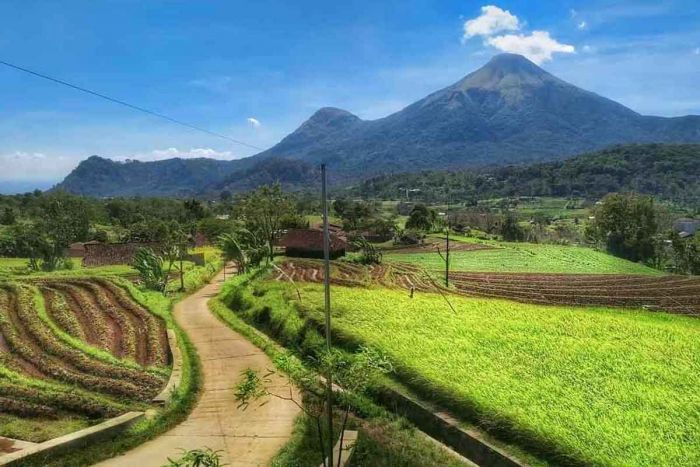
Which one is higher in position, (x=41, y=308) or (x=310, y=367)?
(x=310, y=367)

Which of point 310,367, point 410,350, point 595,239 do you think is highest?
point 310,367

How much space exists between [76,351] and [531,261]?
47693mm

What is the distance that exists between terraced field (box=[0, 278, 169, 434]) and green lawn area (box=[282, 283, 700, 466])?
496 centimetres

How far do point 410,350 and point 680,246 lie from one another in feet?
197

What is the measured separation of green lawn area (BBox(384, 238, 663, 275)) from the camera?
50269mm

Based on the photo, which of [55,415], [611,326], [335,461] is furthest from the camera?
[611,326]

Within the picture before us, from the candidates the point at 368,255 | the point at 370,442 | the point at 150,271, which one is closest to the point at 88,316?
the point at 150,271

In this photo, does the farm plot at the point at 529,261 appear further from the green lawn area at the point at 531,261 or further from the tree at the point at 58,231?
the tree at the point at 58,231

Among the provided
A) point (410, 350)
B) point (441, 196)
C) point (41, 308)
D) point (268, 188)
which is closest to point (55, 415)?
point (410, 350)

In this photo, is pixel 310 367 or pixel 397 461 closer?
pixel 310 367

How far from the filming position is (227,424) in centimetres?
1075

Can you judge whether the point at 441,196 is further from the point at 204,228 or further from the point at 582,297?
the point at 582,297

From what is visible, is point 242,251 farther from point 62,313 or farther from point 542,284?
point 542,284

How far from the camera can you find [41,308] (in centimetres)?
1916
